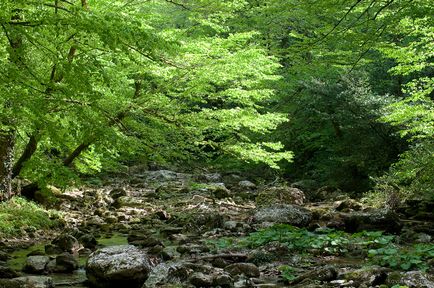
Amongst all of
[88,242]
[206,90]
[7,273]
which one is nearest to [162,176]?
[206,90]

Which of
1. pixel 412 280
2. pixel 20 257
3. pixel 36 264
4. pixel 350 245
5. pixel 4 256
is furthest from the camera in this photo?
pixel 20 257

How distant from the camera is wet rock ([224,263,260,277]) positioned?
18.4ft

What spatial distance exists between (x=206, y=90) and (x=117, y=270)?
20.0ft

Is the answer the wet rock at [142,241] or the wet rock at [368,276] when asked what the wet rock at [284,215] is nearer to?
the wet rock at [142,241]

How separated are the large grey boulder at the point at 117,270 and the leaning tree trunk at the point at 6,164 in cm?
412

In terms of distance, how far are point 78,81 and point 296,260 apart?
3681 mm

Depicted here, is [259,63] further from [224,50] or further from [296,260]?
A: [296,260]

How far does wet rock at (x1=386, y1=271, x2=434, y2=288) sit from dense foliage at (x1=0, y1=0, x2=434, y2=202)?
224 centimetres

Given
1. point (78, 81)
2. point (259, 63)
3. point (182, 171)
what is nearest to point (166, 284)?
point (78, 81)

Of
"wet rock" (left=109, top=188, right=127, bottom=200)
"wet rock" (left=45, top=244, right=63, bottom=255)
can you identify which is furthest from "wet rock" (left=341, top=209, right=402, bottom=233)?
"wet rock" (left=109, top=188, right=127, bottom=200)

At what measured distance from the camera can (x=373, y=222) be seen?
8227 mm

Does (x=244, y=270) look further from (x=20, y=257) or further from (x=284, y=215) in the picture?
(x=284, y=215)

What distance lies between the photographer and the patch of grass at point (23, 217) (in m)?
8.66

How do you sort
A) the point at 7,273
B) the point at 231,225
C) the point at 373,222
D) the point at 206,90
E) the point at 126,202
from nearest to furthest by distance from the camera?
the point at 7,273 → the point at 373,222 → the point at 231,225 → the point at 206,90 → the point at 126,202
